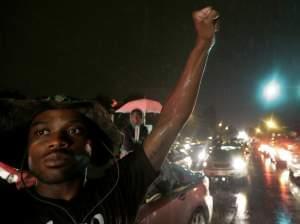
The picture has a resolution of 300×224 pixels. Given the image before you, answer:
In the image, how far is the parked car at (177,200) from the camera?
4.87m

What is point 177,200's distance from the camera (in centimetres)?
562

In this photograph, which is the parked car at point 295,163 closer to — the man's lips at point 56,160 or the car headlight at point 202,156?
the car headlight at point 202,156

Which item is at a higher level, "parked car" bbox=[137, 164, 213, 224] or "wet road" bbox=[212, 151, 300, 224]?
"parked car" bbox=[137, 164, 213, 224]

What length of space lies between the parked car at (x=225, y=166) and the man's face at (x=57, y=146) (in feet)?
39.0

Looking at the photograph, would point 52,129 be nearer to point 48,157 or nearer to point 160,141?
point 48,157

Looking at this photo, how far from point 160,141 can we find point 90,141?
359mm

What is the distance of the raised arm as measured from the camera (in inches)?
79.7

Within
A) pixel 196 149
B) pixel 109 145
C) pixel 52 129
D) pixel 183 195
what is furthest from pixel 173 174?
pixel 196 149

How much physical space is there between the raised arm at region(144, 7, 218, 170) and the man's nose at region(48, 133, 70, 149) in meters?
0.44

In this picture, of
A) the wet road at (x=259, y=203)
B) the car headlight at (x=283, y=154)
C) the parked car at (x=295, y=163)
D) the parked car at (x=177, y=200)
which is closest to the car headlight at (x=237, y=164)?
the wet road at (x=259, y=203)

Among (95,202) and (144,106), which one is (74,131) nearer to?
(95,202)

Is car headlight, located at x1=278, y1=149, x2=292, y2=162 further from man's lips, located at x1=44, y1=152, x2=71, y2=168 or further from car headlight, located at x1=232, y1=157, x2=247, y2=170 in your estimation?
man's lips, located at x1=44, y1=152, x2=71, y2=168

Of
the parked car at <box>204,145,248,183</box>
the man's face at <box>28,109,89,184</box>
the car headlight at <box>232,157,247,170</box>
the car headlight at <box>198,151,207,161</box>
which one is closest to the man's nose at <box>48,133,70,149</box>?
the man's face at <box>28,109,89,184</box>

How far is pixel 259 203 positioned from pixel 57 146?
9.41 m
